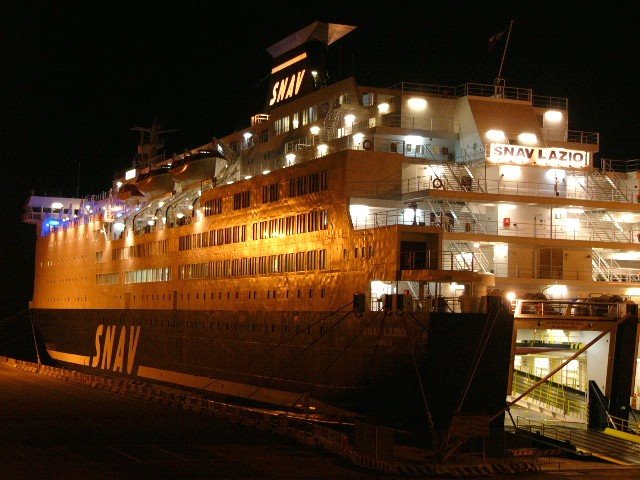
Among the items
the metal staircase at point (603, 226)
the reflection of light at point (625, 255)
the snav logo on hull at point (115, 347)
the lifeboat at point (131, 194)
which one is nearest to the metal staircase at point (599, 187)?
the metal staircase at point (603, 226)

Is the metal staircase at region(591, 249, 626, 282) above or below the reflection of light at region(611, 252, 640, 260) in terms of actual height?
below

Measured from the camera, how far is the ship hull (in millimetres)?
26078

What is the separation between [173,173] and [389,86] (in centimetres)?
1471

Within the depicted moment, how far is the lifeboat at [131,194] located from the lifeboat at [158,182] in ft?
4.83

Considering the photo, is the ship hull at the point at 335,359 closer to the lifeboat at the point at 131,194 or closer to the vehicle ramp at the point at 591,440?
the vehicle ramp at the point at 591,440

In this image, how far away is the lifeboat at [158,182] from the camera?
47750 millimetres

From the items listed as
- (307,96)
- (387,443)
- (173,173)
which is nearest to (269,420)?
(387,443)

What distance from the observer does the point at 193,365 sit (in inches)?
1634

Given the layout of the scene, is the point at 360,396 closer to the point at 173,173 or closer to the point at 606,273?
the point at 606,273

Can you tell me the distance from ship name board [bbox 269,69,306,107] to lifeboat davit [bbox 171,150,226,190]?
12.7ft

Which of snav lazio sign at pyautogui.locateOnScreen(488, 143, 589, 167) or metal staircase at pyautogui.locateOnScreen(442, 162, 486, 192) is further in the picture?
snav lazio sign at pyautogui.locateOnScreen(488, 143, 589, 167)

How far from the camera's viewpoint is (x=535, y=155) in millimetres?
32156

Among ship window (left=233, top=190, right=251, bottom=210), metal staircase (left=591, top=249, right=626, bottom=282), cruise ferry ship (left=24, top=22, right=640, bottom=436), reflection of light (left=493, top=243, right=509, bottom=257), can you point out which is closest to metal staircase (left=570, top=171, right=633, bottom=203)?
cruise ferry ship (left=24, top=22, right=640, bottom=436)

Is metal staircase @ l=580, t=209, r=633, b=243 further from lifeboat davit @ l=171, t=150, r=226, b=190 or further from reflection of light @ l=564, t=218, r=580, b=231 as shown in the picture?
lifeboat davit @ l=171, t=150, r=226, b=190
